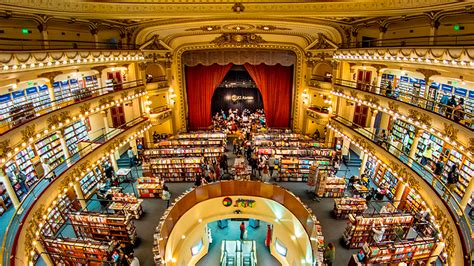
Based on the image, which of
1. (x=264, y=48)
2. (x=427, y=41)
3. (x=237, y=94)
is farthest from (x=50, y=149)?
(x=427, y=41)

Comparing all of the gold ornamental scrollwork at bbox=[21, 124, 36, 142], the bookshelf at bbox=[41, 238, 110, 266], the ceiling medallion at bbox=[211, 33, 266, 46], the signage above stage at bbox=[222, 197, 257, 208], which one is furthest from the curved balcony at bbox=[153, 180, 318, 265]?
the ceiling medallion at bbox=[211, 33, 266, 46]

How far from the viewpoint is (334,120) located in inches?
594

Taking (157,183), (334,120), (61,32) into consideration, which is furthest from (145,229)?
(334,120)

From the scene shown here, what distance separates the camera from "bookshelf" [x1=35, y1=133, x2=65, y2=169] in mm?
10820

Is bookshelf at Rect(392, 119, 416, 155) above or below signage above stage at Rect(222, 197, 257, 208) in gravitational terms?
above

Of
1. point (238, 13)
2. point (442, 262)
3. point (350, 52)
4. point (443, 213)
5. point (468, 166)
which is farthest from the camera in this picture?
point (350, 52)

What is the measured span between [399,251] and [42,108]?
560 inches

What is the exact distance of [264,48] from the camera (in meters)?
18.1

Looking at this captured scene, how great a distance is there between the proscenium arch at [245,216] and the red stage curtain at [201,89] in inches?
353

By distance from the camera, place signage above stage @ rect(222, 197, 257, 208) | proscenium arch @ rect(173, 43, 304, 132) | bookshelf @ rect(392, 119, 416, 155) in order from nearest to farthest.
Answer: bookshelf @ rect(392, 119, 416, 155)
signage above stage @ rect(222, 197, 257, 208)
proscenium arch @ rect(173, 43, 304, 132)

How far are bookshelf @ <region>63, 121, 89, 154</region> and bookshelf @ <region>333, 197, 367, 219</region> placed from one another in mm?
11511

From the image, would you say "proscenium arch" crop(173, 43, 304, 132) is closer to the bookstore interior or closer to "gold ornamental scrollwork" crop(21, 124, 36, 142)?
the bookstore interior

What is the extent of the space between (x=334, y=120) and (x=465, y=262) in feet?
32.0

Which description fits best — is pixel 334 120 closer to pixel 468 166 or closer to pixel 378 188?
pixel 378 188
